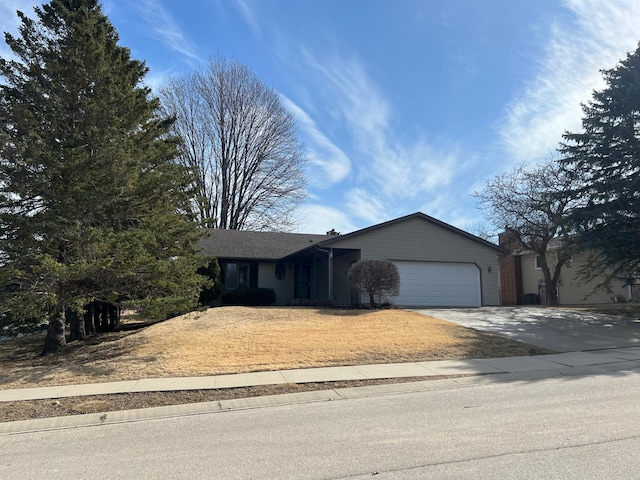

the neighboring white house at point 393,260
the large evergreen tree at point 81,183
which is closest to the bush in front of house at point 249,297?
the neighboring white house at point 393,260

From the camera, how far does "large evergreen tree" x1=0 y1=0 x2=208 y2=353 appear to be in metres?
10.4

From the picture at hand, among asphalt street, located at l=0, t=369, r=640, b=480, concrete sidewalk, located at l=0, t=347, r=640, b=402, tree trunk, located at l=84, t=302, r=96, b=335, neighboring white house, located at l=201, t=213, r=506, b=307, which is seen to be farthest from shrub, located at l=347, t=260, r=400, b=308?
asphalt street, located at l=0, t=369, r=640, b=480

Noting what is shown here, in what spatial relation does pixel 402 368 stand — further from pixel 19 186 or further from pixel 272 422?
pixel 19 186

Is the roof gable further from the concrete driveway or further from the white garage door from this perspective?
the concrete driveway

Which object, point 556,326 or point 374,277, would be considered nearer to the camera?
point 556,326

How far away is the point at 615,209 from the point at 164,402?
16868mm

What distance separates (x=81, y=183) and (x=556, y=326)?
14.9 m

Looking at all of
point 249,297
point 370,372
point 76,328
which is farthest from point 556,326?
point 76,328

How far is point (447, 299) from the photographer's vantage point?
2261 centimetres

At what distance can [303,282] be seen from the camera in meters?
26.1

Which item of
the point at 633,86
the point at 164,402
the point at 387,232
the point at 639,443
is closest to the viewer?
the point at 639,443

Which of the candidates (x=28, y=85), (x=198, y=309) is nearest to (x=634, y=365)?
(x=198, y=309)

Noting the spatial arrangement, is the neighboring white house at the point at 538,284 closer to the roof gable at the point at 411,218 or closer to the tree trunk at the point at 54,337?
the roof gable at the point at 411,218

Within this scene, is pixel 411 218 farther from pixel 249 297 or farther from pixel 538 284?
pixel 538 284
